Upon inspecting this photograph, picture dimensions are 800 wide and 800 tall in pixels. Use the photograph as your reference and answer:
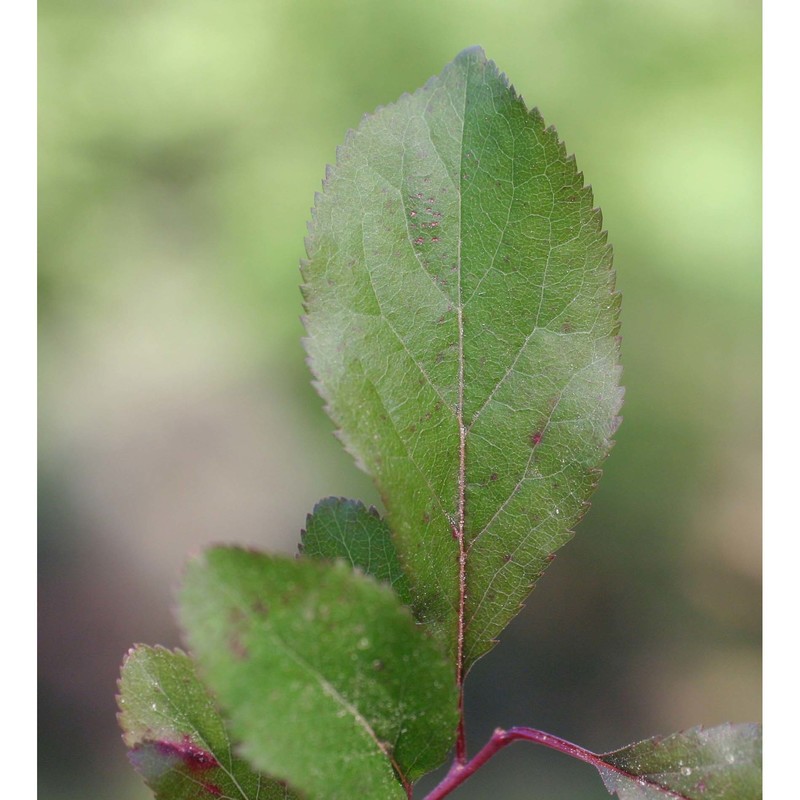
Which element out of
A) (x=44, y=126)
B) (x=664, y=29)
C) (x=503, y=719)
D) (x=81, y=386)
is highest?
(x=44, y=126)

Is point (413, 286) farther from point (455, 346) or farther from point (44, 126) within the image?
point (44, 126)

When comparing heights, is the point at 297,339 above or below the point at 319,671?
above

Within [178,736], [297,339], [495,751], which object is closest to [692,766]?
[495,751]

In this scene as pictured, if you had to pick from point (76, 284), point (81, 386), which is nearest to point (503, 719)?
point (81, 386)

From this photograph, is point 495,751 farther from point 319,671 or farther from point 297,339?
point 297,339

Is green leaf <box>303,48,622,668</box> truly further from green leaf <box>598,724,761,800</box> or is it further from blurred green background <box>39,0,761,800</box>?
blurred green background <box>39,0,761,800</box>

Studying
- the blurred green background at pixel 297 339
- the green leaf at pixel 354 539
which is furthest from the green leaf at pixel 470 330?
the blurred green background at pixel 297 339
